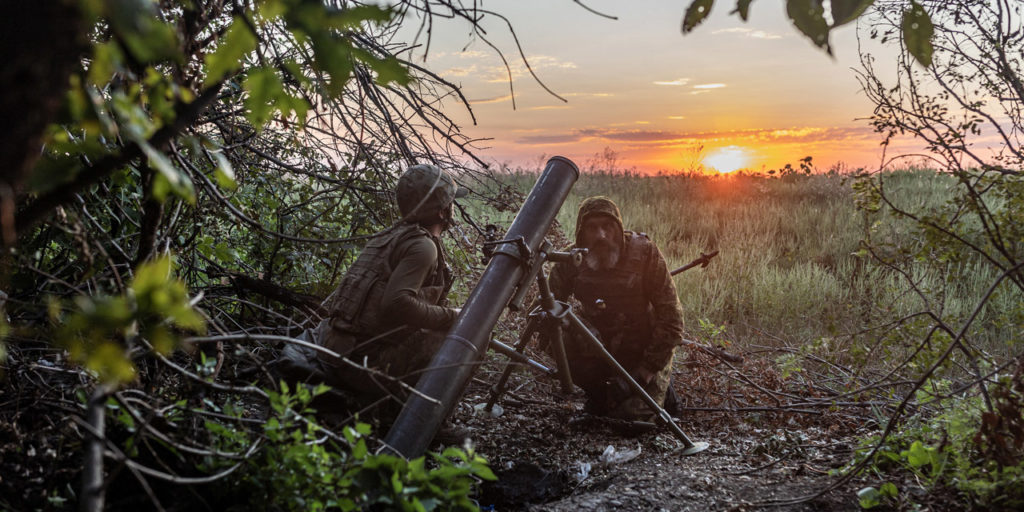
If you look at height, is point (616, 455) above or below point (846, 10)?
below

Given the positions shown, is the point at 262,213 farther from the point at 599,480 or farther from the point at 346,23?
the point at 346,23

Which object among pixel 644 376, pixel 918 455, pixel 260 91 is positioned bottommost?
pixel 644 376

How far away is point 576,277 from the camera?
4734 mm

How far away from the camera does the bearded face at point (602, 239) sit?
4.47 metres

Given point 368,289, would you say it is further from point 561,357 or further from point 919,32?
point 919,32

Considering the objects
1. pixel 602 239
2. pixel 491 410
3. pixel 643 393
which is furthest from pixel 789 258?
pixel 491 410

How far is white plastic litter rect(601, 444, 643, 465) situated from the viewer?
3.86 m

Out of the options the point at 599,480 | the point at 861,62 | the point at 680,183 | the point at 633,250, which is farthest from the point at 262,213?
the point at 680,183

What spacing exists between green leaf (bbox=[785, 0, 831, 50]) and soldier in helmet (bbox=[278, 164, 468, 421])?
2.26 metres

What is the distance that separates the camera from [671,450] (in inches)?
159

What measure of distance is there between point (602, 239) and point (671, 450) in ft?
4.70

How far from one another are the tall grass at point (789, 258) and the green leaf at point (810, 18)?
2469 mm

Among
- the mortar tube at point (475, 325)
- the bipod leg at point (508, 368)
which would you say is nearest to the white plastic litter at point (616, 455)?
the bipod leg at point (508, 368)

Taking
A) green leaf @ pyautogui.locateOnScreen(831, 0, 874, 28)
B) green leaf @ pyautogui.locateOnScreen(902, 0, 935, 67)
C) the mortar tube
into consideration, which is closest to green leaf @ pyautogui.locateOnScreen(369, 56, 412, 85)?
green leaf @ pyautogui.locateOnScreen(831, 0, 874, 28)
